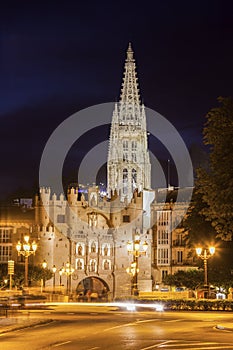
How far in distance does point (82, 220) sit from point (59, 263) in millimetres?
8841

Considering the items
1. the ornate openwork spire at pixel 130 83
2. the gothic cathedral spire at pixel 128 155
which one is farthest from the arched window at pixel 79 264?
the ornate openwork spire at pixel 130 83

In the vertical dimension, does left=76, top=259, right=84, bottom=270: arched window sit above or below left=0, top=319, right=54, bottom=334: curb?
above

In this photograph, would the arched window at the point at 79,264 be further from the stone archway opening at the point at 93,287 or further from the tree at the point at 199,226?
the tree at the point at 199,226

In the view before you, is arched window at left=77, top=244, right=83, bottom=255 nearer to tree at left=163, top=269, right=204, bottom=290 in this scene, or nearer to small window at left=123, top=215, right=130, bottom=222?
small window at left=123, top=215, right=130, bottom=222

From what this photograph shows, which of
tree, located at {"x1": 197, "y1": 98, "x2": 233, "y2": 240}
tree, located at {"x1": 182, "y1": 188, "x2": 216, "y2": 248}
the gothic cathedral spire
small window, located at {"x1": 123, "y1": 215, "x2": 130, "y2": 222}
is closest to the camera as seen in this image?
tree, located at {"x1": 197, "y1": 98, "x2": 233, "y2": 240}

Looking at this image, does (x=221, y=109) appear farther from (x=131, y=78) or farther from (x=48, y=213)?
(x=131, y=78)

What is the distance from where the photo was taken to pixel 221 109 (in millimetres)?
35656

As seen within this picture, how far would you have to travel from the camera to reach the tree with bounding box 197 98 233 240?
3325cm

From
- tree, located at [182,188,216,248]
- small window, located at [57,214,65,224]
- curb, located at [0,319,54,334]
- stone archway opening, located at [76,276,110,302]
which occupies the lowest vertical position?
curb, located at [0,319,54,334]

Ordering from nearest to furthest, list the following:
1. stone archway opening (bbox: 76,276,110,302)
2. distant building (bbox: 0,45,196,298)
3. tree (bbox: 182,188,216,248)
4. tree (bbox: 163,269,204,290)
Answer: tree (bbox: 182,188,216,248) < tree (bbox: 163,269,204,290) < distant building (bbox: 0,45,196,298) < stone archway opening (bbox: 76,276,110,302)

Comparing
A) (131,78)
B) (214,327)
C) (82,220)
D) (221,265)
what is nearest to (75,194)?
(82,220)

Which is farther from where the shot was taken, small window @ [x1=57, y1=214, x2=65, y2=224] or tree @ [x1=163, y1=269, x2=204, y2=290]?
small window @ [x1=57, y1=214, x2=65, y2=224]

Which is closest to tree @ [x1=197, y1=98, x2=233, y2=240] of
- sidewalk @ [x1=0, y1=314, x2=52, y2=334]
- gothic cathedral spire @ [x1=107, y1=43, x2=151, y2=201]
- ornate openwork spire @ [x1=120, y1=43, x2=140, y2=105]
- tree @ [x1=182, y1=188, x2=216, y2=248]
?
tree @ [x1=182, y1=188, x2=216, y2=248]

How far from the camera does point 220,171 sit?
3434cm
